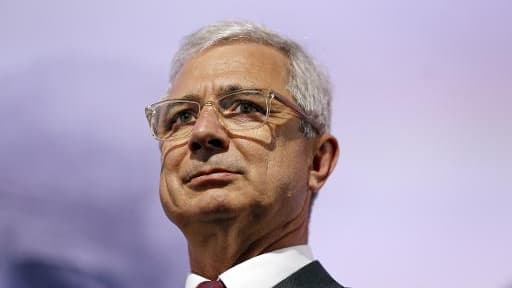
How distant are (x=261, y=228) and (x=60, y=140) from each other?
1.92 ft

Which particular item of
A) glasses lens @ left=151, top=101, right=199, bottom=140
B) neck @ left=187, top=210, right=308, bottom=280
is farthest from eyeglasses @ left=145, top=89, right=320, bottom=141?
neck @ left=187, top=210, right=308, bottom=280

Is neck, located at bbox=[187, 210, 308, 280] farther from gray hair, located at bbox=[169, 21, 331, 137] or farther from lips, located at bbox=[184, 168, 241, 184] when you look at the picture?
gray hair, located at bbox=[169, 21, 331, 137]

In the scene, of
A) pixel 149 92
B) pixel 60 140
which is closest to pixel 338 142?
pixel 149 92

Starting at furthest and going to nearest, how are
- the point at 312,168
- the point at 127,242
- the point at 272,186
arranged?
1. the point at 127,242
2. the point at 312,168
3. the point at 272,186

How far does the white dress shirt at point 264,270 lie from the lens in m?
1.22

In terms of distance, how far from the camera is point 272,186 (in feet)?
4.05

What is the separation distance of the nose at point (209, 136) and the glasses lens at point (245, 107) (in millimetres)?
30

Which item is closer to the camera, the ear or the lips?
the lips

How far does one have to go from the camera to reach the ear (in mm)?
1355

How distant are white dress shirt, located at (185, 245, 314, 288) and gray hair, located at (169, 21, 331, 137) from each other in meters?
→ 0.21

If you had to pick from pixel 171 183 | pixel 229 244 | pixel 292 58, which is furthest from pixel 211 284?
pixel 292 58

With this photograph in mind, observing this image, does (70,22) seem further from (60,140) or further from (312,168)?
(312,168)

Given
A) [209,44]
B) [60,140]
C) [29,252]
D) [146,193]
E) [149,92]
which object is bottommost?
[29,252]

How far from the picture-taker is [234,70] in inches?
51.4
